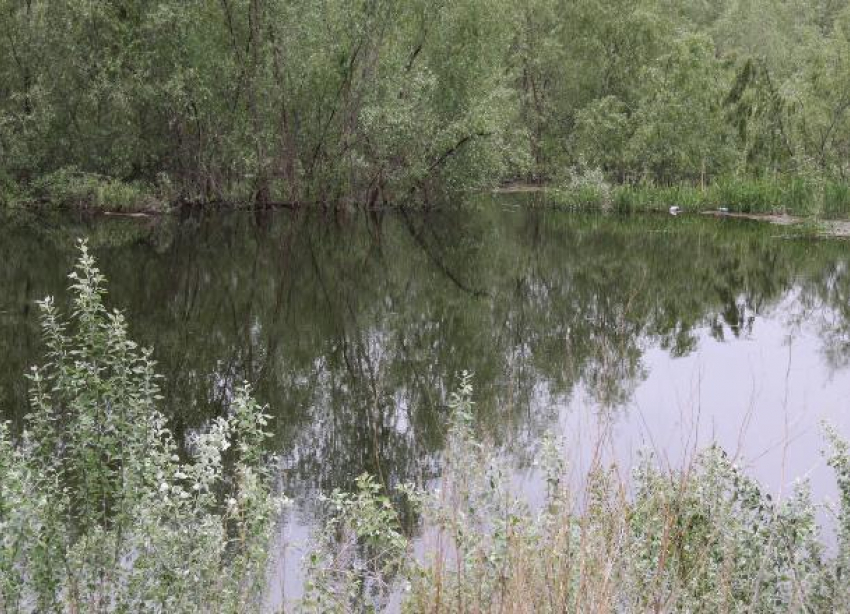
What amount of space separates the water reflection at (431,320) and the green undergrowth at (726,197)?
6.49ft

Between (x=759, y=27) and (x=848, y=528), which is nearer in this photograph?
(x=848, y=528)

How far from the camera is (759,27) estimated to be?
235 feet

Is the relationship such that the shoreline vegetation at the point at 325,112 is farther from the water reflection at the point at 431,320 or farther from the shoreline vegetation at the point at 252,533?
the shoreline vegetation at the point at 252,533

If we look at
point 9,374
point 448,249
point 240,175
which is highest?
point 240,175

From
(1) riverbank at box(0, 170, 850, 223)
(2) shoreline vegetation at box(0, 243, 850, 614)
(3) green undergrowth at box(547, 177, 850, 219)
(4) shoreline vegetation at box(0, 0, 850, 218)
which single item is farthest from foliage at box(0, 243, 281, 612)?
(4) shoreline vegetation at box(0, 0, 850, 218)

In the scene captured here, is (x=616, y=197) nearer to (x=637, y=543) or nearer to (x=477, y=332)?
(x=477, y=332)

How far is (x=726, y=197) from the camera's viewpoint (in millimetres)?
31031

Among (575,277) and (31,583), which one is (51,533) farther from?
(575,277)

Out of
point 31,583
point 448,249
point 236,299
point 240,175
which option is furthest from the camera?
point 240,175

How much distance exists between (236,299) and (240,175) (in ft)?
55.8

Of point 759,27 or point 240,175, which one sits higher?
point 759,27

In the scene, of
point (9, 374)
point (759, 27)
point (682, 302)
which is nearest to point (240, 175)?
point (682, 302)

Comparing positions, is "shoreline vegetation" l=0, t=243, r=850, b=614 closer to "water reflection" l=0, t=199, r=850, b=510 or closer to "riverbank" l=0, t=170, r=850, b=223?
"water reflection" l=0, t=199, r=850, b=510

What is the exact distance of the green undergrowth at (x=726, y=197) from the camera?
27.3m
